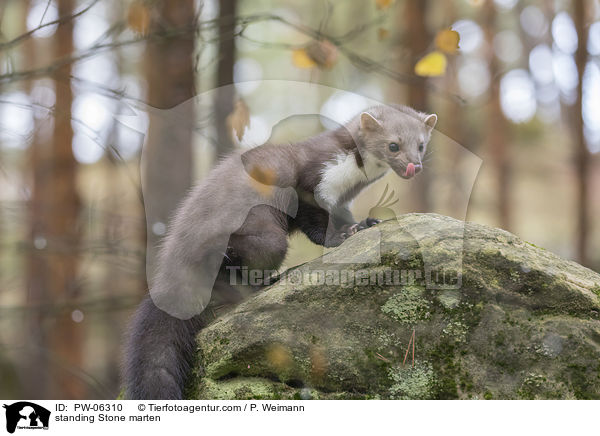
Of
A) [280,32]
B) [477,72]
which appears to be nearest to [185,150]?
[280,32]

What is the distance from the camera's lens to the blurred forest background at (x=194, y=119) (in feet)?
13.9

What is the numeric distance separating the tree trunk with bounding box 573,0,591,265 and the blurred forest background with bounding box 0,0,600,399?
0.11ft

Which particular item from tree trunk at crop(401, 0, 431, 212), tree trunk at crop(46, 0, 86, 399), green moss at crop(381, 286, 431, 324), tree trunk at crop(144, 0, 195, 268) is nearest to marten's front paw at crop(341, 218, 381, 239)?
green moss at crop(381, 286, 431, 324)

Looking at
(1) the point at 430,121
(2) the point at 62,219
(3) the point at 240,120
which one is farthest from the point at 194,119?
(2) the point at 62,219

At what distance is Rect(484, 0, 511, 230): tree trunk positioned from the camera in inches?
589

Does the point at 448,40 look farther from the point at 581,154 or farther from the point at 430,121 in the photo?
the point at 581,154

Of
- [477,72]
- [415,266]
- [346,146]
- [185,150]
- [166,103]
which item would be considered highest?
[477,72]

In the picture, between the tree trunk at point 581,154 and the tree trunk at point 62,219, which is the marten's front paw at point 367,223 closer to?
the tree trunk at point 62,219

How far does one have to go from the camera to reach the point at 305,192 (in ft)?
15.5

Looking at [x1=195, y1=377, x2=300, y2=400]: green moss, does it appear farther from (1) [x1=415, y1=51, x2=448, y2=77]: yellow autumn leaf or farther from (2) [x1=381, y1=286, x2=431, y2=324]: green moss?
(1) [x1=415, y1=51, x2=448, y2=77]: yellow autumn leaf

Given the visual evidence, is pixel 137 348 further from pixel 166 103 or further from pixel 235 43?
pixel 235 43

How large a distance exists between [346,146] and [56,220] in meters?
6.27

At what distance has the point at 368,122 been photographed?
488cm
